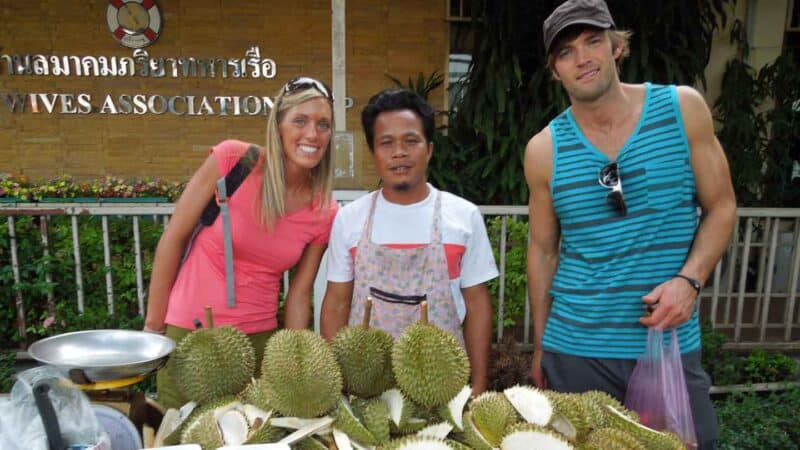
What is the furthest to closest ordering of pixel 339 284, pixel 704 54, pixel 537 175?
pixel 704 54
pixel 339 284
pixel 537 175

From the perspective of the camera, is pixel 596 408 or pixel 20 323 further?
pixel 20 323

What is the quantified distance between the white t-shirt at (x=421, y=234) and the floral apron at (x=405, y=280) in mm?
30

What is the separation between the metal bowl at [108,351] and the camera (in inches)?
48.3

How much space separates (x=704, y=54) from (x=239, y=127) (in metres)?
4.85

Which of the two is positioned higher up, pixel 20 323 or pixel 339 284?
pixel 339 284

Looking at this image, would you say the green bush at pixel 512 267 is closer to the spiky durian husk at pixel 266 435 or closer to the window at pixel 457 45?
the window at pixel 457 45

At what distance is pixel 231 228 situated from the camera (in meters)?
1.90

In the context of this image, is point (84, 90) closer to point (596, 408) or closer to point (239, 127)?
point (239, 127)

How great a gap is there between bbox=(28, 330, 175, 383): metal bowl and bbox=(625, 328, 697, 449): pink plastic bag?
133 centimetres

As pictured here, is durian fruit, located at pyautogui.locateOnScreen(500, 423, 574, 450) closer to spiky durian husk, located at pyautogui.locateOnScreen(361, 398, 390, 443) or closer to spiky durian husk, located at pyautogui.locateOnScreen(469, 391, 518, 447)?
spiky durian husk, located at pyautogui.locateOnScreen(469, 391, 518, 447)

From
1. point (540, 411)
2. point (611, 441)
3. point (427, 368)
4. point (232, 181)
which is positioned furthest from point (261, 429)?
point (232, 181)

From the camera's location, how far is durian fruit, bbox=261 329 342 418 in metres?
1.18

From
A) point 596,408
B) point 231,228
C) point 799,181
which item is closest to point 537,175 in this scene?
point 596,408

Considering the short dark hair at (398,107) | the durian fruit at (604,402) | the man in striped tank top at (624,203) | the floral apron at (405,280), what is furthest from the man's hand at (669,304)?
the short dark hair at (398,107)
